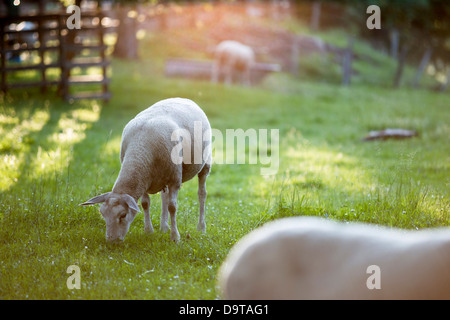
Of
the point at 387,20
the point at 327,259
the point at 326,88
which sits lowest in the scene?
the point at 326,88

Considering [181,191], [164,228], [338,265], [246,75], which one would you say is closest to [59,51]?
[246,75]

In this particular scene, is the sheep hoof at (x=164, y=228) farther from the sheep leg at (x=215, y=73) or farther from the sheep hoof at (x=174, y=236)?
the sheep leg at (x=215, y=73)

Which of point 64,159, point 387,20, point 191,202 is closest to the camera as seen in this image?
point 191,202

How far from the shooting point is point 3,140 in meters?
9.92

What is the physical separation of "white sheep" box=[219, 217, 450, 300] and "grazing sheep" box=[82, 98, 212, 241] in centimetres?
226

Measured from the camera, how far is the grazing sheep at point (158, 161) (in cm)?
517

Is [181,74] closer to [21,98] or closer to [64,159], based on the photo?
[21,98]

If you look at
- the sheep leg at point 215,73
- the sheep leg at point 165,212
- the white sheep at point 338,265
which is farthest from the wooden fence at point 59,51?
the white sheep at point 338,265

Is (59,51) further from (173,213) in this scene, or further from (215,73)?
(173,213)

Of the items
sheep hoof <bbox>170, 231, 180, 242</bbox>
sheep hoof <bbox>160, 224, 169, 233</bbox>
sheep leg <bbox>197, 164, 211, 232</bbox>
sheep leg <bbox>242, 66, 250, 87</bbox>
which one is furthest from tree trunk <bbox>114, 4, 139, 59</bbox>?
sheep hoof <bbox>170, 231, 180, 242</bbox>

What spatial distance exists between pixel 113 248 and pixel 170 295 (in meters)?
1.20

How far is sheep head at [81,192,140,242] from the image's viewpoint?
5.08 m

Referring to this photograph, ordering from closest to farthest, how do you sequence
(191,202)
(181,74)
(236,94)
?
(191,202) < (236,94) < (181,74)
